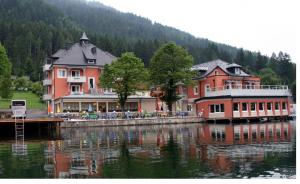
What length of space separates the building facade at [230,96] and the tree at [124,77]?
1007 centimetres

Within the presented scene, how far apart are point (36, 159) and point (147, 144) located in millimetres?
8709

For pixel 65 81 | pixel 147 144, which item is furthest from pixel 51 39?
pixel 147 144

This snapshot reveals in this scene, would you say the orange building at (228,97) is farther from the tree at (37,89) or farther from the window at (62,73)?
the tree at (37,89)

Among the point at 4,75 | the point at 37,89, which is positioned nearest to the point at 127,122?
the point at 4,75

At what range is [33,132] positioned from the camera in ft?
147

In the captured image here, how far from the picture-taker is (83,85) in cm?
6209

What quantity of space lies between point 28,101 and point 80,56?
19622 millimetres

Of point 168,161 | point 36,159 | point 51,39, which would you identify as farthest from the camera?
point 51,39

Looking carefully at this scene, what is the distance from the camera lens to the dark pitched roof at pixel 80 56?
202 feet

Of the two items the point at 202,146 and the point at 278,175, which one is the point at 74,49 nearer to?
the point at 202,146

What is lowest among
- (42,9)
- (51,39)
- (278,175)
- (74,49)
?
(278,175)

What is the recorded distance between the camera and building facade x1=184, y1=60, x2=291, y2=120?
2140 inches

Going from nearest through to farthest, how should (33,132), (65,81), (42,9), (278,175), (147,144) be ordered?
1. (278,175)
2. (147,144)
3. (33,132)
4. (65,81)
5. (42,9)

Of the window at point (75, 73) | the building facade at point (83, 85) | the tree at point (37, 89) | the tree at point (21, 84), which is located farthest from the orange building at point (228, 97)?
the tree at point (21, 84)
